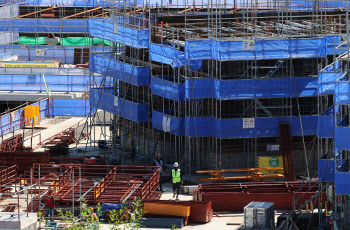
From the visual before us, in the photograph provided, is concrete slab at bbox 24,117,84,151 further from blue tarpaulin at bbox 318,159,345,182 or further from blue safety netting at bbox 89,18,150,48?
blue tarpaulin at bbox 318,159,345,182

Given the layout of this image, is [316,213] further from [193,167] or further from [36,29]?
[36,29]

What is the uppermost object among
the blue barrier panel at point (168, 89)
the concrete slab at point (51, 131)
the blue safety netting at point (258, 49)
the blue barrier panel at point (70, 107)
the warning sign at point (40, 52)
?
the blue safety netting at point (258, 49)

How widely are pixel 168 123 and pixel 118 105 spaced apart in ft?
19.2

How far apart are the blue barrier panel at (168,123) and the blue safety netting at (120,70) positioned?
220 cm

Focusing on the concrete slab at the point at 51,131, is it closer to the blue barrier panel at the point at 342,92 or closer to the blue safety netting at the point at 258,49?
the blue safety netting at the point at 258,49

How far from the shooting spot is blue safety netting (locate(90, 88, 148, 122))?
59.8 meters

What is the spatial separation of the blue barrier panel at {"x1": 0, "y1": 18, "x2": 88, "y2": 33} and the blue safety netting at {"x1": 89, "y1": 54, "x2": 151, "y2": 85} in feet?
128

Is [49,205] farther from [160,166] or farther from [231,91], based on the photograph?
[231,91]

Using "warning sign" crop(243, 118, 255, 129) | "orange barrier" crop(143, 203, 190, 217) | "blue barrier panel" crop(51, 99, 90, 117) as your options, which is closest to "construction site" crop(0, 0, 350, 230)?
"orange barrier" crop(143, 203, 190, 217)

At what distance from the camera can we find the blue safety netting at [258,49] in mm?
54406

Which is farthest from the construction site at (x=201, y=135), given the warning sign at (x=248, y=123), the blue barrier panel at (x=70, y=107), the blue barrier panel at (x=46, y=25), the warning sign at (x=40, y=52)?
the blue barrier panel at (x=46, y=25)

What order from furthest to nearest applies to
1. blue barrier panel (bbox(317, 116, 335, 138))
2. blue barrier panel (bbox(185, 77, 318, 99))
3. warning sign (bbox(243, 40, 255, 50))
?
blue barrier panel (bbox(185, 77, 318, 99)), warning sign (bbox(243, 40, 255, 50)), blue barrier panel (bbox(317, 116, 335, 138))

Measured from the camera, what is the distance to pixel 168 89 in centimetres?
5691

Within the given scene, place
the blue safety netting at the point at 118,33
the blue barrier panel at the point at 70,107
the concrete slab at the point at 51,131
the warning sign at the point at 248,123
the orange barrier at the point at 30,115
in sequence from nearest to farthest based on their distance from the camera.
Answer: the warning sign at the point at 248,123 → the blue safety netting at the point at 118,33 → the concrete slab at the point at 51,131 → the orange barrier at the point at 30,115 → the blue barrier panel at the point at 70,107
